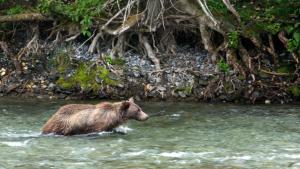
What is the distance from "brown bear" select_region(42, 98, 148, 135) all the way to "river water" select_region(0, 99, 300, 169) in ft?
0.56

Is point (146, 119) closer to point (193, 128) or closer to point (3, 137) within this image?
point (193, 128)

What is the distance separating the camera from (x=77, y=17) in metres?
17.5

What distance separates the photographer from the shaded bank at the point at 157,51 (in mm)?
16609

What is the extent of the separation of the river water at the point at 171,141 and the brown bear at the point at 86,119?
170 millimetres

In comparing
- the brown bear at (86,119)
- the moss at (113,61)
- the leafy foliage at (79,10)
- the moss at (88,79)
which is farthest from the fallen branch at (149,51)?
the brown bear at (86,119)

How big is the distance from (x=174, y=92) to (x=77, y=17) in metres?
3.26

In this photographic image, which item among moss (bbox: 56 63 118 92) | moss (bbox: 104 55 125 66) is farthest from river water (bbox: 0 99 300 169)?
moss (bbox: 104 55 125 66)

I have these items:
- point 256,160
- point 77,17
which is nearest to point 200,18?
point 77,17

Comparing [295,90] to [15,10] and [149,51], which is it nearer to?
[149,51]

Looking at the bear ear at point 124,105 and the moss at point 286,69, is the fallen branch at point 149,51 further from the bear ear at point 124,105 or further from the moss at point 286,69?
the bear ear at point 124,105

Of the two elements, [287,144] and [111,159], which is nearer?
[111,159]

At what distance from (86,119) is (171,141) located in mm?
1735

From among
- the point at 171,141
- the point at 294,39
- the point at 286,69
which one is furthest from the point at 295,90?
the point at 171,141

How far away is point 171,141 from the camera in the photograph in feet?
38.6
